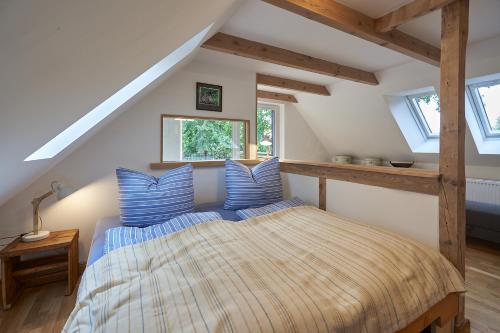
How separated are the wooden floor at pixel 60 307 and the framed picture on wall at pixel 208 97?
6.82 feet

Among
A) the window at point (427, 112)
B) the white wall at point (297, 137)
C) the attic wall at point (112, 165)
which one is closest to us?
the attic wall at point (112, 165)

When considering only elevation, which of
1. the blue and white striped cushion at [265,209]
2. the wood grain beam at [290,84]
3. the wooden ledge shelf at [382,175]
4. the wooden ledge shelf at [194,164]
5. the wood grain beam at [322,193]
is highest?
the wood grain beam at [290,84]

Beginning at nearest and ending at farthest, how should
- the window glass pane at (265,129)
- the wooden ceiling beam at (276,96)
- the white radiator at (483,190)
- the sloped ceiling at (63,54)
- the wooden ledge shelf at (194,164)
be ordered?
the sloped ceiling at (63,54) → the wooden ledge shelf at (194,164) → the white radiator at (483,190) → the wooden ceiling beam at (276,96) → the window glass pane at (265,129)

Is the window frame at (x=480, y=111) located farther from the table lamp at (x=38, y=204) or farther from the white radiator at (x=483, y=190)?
the table lamp at (x=38, y=204)

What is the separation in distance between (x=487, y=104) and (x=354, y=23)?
8.30 feet

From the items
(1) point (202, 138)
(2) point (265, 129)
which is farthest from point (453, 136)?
(2) point (265, 129)

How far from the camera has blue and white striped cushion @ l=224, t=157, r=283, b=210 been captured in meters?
2.22

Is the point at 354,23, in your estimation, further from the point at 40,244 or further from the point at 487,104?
the point at 40,244

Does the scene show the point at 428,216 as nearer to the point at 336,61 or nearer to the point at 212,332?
the point at 212,332

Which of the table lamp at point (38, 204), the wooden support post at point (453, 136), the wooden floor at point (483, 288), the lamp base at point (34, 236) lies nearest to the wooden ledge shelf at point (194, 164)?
the table lamp at point (38, 204)

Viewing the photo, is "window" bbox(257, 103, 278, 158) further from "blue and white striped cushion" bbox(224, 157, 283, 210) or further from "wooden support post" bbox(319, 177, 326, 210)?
"wooden support post" bbox(319, 177, 326, 210)

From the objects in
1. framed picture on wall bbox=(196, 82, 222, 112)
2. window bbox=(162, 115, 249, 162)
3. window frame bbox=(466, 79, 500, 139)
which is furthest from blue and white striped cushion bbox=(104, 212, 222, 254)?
window frame bbox=(466, 79, 500, 139)

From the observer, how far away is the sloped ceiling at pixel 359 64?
1.84 metres

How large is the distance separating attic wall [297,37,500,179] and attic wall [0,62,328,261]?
7.43 ft
